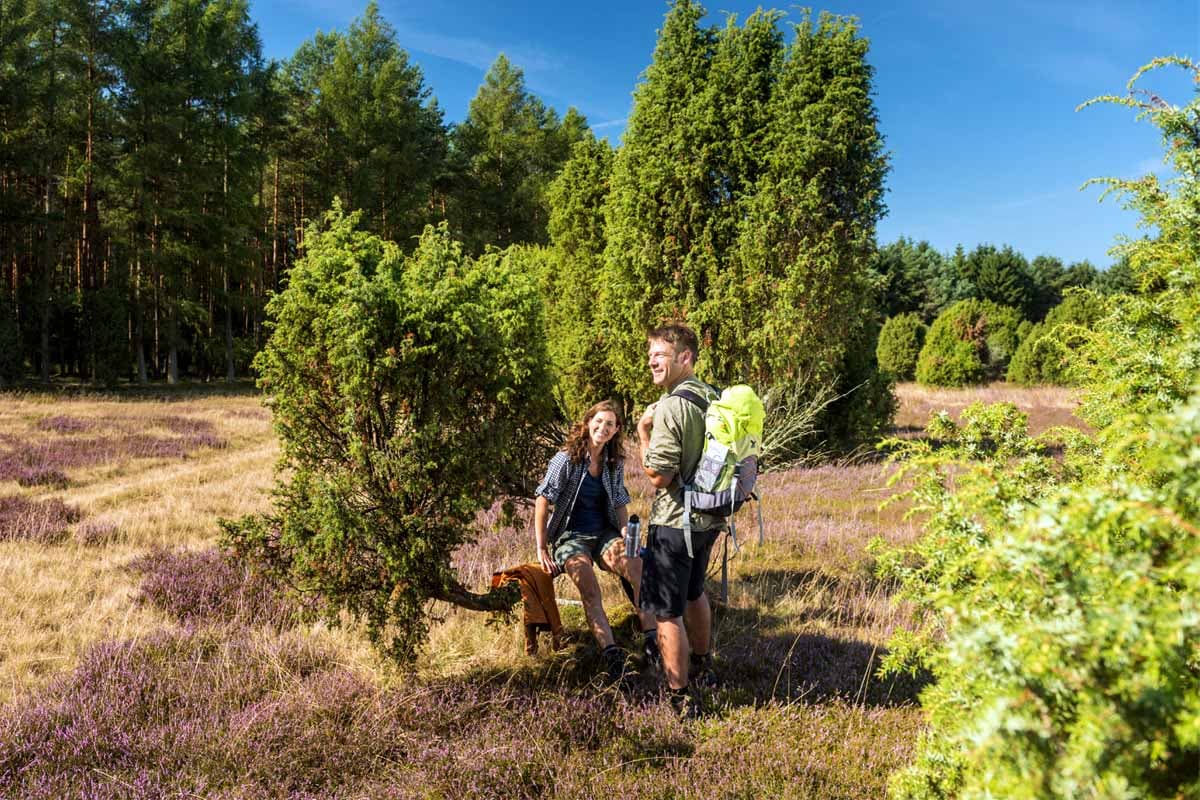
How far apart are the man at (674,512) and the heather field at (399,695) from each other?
38cm

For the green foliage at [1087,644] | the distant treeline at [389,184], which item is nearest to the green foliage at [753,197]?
the distant treeline at [389,184]

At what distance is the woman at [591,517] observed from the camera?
13.9 ft

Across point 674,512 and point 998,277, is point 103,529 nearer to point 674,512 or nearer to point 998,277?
point 674,512

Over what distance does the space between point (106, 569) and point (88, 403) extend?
15.4m

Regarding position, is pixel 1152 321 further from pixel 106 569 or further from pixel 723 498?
pixel 106 569

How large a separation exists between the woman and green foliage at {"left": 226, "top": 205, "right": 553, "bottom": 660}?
52cm

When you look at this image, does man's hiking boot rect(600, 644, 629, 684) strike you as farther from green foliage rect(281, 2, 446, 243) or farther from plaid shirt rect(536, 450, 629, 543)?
green foliage rect(281, 2, 446, 243)

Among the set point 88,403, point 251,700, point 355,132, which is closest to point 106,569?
point 251,700

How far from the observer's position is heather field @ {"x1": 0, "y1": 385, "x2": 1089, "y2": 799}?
3.06 metres

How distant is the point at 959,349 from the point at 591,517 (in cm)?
2850

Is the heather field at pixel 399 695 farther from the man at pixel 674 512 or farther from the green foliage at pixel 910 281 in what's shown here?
the green foliage at pixel 910 281

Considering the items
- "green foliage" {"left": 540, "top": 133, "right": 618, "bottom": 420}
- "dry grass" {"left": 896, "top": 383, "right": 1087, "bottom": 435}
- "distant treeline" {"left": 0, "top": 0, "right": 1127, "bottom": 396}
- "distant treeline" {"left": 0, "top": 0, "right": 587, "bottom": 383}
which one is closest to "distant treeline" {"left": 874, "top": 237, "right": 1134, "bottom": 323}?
"distant treeline" {"left": 0, "top": 0, "right": 1127, "bottom": 396}

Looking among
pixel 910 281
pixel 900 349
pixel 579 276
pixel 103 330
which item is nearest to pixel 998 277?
pixel 910 281

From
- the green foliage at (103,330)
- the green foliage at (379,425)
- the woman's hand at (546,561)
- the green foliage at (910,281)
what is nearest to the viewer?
the green foliage at (379,425)
